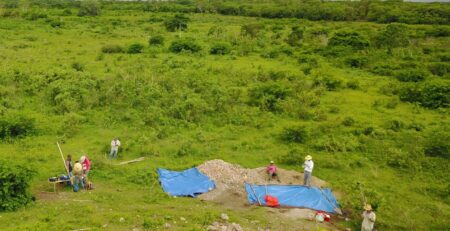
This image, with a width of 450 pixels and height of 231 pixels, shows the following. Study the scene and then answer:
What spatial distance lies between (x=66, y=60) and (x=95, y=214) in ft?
81.9

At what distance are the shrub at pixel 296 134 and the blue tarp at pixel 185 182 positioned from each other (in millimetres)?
5980

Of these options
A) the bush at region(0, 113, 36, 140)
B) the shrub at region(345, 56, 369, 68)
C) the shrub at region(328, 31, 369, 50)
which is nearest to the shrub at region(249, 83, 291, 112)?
the bush at region(0, 113, 36, 140)

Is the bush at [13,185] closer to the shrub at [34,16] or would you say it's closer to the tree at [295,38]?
the tree at [295,38]

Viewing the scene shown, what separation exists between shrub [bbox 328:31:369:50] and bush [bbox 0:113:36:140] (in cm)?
3094

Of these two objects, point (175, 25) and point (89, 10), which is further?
point (89, 10)

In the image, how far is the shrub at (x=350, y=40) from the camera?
1736 inches

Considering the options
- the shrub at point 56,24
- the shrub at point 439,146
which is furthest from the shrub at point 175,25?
the shrub at point 439,146

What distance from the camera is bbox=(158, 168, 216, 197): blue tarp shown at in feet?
55.4

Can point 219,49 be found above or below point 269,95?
above

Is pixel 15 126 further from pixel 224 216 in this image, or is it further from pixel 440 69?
pixel 440 69

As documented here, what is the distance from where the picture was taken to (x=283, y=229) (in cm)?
1462

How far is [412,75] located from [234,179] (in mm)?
21514

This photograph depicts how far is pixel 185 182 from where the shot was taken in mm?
17562

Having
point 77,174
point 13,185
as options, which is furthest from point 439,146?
point 13,185
